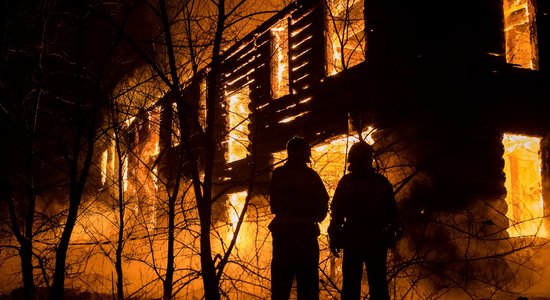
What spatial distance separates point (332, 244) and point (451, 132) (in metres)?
4.57

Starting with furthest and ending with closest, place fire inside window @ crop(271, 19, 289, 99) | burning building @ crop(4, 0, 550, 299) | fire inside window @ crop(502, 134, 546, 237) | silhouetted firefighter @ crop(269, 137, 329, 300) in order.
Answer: fire inside window @ crop(271, 19, 289, 99) < fire inside window @ crop(502, 134, 546, 237) < burning building @ crop(4, 0, 550, 299) < silhouetted firefighter @ crop(269, 137, 329, 300)

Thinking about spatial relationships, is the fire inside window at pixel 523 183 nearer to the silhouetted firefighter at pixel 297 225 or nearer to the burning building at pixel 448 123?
the burning building at pixel 448 123

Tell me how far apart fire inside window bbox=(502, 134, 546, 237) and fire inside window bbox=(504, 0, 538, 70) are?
6.05 ft

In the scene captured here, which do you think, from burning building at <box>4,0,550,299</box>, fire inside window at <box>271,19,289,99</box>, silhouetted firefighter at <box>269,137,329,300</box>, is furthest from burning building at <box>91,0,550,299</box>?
fire inside window at <box>271,19,289,99</box>

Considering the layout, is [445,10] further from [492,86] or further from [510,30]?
[510,30]

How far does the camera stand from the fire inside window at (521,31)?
31.4ft

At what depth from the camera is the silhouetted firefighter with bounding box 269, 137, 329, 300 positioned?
4.56 m

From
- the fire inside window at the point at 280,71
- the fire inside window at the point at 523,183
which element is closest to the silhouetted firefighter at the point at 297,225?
the fire inside window at the point at 523,183

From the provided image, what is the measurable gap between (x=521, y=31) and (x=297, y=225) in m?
9.13

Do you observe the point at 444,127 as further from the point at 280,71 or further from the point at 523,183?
the point at 523,183

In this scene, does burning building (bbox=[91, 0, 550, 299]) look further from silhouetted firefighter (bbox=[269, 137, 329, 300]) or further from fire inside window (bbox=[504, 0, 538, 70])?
silhouetted firefighter (bbox=[269, 137, 329, 300])

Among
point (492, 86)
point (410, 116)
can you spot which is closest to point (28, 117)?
point (410, 116)

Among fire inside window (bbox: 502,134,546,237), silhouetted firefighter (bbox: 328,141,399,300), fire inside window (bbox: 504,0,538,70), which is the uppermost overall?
fire inside window (bbox: 504,0,538,70)

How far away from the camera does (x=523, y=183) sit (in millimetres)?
12672
